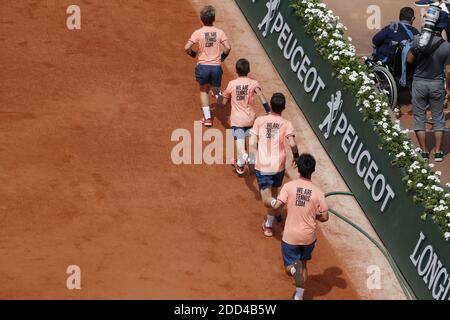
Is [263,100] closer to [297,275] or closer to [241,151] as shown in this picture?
[241,151]

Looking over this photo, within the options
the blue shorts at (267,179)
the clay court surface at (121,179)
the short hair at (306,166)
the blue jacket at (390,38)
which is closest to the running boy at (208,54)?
the clay court surface at (121,179)

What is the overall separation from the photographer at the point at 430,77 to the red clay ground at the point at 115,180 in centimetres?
327

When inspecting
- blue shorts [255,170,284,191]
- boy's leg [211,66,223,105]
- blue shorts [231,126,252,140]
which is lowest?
blue shorts [255,170,284,191]

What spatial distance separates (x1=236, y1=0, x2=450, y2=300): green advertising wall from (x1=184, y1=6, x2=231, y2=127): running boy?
180 cm

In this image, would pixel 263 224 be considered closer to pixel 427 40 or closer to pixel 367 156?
pixel 367 156

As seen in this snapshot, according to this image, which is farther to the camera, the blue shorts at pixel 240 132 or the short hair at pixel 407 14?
the short hair at pixel 407 14

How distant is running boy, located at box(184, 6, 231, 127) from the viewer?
19.2 metres

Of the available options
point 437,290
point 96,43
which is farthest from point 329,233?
point 96,43

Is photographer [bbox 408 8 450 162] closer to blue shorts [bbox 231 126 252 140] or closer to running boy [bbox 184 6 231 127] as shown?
blue shorts [bbox 231 126 252 140]

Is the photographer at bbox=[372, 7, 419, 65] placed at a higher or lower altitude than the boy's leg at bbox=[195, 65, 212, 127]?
higher

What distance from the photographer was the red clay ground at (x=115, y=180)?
15945 millimetres

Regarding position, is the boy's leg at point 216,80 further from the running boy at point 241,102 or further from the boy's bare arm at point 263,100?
the boy's bare arm at point 263,100

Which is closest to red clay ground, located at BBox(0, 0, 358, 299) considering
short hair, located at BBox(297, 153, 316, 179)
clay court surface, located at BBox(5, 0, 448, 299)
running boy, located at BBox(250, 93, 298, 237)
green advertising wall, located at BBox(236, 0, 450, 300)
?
clay court surface, located at BBox(5, 0, 448, 299)

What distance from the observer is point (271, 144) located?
1666 cm
